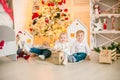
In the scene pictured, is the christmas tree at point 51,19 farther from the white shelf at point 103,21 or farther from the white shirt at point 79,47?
the white shirt at point 79,47

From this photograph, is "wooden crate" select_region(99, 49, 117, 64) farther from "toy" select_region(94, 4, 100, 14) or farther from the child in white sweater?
"toy" select_region(94, 4, 100, 14)

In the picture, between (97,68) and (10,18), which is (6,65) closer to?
(10,18)

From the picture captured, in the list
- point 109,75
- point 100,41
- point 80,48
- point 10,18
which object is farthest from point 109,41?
point 10,18

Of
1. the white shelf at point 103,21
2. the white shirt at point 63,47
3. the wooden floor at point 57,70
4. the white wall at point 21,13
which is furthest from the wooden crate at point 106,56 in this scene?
Answer: the white wall at point 21,13

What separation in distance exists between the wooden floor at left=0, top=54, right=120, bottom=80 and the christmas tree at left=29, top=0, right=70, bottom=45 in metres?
1.03

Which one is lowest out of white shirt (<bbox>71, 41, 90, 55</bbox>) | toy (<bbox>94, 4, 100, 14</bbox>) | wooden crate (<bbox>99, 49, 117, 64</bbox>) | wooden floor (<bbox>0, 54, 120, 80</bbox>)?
wooden floor (<bbox>0, 54, 120, 80</bbox>)

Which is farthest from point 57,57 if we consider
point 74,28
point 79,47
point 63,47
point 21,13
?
point 21,13

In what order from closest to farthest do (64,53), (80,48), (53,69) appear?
(53,69) → (64,53) → (80,48)

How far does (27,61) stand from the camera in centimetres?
421

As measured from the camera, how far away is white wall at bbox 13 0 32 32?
5.52 metres

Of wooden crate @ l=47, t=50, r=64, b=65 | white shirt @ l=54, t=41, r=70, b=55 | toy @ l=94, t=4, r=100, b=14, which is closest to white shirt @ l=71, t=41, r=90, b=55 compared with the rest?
white shirt @ l=54, t=41, r=70, b=55

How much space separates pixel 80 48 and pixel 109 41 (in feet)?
3.87

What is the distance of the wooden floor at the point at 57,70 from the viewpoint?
318 cm

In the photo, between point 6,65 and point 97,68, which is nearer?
point 97,68
